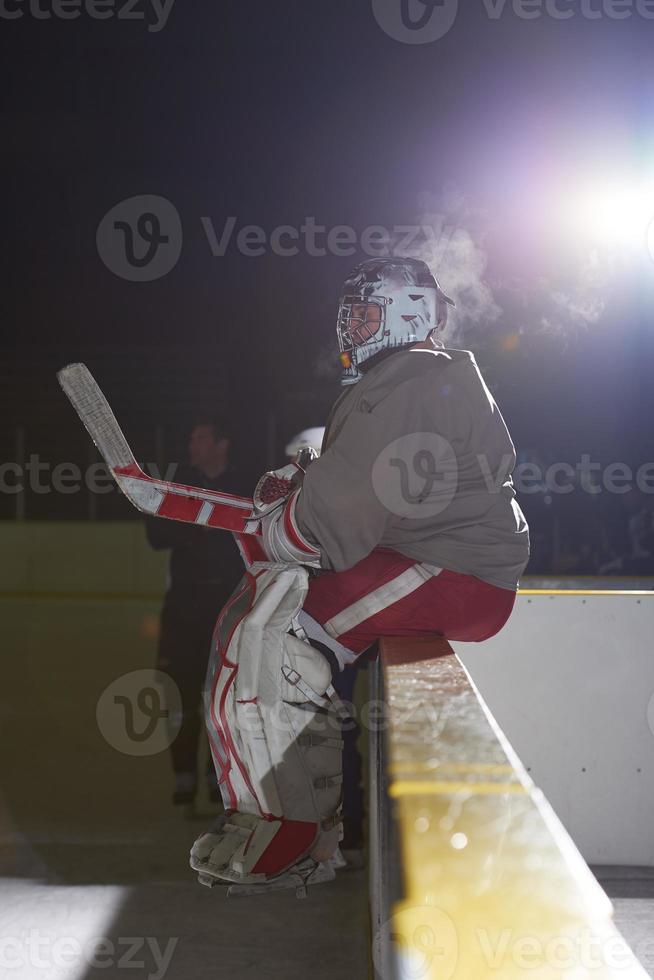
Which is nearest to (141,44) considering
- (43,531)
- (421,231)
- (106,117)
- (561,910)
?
(106,117)

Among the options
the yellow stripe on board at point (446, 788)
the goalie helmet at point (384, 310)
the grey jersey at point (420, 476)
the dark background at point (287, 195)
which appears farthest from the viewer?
the dark background at point (287, 195)

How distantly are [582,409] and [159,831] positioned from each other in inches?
473

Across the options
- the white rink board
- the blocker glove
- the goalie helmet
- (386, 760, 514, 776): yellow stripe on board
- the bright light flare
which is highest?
the bright light flare

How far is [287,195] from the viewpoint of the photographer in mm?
11039

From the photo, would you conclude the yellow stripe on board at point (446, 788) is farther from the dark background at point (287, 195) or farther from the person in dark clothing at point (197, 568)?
the person in dark clothing at point (197, 568)

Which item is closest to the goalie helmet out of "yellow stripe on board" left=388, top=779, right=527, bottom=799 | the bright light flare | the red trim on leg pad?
the red trim on leg pad

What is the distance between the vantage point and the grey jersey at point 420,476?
1.86 m

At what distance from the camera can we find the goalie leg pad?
178 centimetres

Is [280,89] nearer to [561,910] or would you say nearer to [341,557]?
[341,557]

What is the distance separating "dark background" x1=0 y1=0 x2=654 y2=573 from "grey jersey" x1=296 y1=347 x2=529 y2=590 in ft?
3.92

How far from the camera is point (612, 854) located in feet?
9.22

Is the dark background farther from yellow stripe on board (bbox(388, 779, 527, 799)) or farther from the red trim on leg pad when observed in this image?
yellow stripe on board (bbox(388, 779, 527, 799))

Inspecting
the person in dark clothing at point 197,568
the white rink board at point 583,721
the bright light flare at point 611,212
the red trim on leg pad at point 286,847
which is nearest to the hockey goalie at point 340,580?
the red trim on leg pad at point 286,847

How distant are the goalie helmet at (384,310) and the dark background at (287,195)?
0.96 meters
